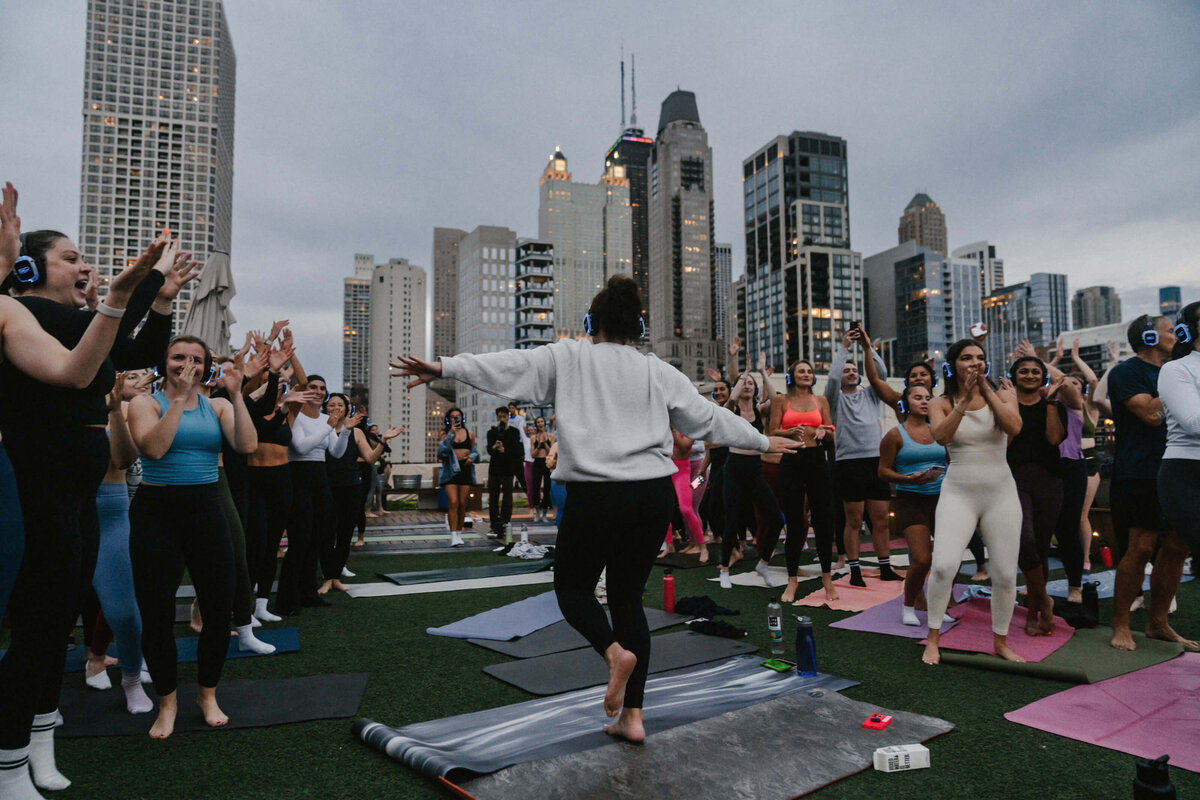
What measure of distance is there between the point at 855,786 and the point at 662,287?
194 m

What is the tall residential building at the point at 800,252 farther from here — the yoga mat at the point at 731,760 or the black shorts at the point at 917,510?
the yoga mat at the point at 731,760

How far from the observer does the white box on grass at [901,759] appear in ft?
8.63

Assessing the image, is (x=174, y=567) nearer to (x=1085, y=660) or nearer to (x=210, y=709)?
(x=210, y=709)

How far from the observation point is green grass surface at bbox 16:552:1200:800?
250 cm

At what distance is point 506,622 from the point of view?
5207mm

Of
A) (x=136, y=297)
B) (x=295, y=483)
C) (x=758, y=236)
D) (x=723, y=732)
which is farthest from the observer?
(x=758, y=236)

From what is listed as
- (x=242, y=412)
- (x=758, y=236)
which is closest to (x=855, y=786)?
(x=242, y=412)

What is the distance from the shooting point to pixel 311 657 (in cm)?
441

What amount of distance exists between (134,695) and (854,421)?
6.04 meters

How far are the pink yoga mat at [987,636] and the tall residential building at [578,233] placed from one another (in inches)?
6170

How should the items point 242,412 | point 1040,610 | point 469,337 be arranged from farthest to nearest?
point 469,337 < point 1040,610 < point 242,412

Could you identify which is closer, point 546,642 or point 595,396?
point 595,396

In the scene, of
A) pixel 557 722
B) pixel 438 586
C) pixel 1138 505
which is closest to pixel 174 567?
pixel 557 722

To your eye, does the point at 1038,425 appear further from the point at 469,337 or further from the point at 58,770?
the point at 469,337
